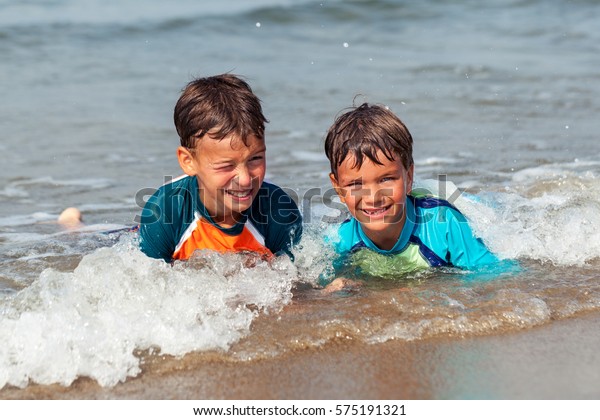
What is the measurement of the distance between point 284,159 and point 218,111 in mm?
3377

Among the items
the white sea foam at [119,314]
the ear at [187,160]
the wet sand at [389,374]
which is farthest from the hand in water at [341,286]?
the ear at [187,160]

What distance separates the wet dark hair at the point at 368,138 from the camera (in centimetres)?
400

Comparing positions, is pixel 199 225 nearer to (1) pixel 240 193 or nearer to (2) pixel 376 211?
(1) pixel 240 193

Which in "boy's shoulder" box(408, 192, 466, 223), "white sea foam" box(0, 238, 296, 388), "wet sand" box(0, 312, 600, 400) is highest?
"boy's shoulder" box(408, 192, 466, 223)

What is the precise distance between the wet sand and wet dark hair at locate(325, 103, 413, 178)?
1.10 meters

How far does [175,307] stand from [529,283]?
1.68 m

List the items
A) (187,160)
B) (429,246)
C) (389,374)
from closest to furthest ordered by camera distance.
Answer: (389,374), (187,160), (429,246)

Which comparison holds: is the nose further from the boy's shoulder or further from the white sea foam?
the boy's shoulder

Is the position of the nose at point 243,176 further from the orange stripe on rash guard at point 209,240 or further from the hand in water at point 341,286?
the hand in water at point 341,286

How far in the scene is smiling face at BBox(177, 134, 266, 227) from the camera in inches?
156

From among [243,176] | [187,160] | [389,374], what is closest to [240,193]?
[243,176]

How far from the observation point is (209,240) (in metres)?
4.39

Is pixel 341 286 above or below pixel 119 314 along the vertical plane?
below

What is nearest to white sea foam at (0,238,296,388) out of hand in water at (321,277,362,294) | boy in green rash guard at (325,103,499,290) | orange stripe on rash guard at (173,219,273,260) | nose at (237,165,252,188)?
hand in water at (321,277,362,294)
